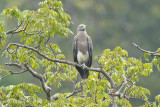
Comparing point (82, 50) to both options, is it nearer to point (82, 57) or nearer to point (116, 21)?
point (82, 57)

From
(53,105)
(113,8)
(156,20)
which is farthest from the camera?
(113,8)

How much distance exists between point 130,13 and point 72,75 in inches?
1115

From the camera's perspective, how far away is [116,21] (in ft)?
118

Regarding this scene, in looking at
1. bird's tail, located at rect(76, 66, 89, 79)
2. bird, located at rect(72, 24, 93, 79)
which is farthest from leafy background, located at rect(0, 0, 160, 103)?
bird's tail, located at rect(76, 66, 89, 79)

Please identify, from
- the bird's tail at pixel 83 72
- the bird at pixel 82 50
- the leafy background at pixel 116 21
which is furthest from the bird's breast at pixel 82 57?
the leafy background at pixel 116 21

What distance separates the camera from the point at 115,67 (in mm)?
8984

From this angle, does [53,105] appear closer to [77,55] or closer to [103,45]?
[77,55]

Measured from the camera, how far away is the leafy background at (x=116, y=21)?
98.6 feet

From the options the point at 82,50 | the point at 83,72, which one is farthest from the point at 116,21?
the point at 83,72

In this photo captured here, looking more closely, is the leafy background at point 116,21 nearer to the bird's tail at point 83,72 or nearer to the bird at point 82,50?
the bird at point 82,50

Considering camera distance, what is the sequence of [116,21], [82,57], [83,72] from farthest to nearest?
[116,21] → [82,57] → [83,72]

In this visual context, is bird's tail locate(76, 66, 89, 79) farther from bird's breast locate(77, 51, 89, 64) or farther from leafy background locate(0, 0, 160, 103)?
leafy background locate(0, 0, 160, 103)

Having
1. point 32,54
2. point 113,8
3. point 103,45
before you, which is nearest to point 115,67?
point 32,54

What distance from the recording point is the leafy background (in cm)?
3005
